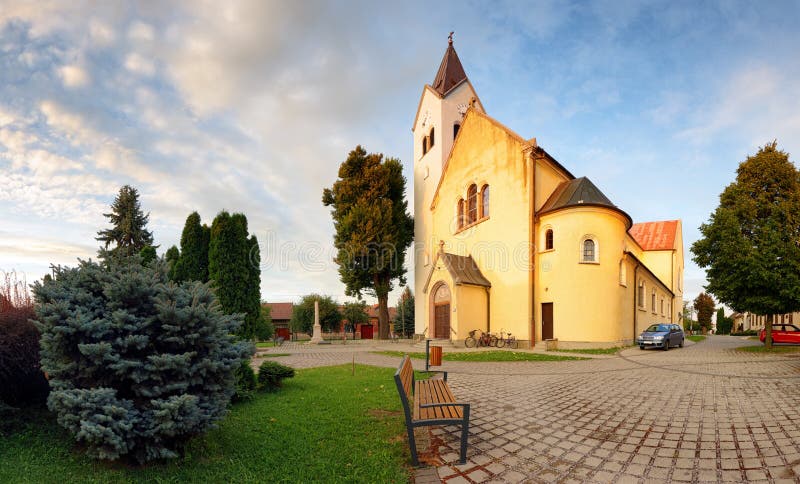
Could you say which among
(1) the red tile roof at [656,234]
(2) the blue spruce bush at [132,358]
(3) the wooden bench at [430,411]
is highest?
(1) the red tile roof at [656,234]

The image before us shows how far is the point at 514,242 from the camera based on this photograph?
21.5 meters

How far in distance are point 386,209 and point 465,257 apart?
29.0 ft

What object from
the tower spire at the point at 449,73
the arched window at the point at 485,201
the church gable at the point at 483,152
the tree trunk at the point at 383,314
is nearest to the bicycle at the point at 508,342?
the arched window at the point at 485,201

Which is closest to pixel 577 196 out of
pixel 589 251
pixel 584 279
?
pixel 589 251

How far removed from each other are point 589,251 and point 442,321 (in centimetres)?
877

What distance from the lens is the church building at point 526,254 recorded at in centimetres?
1947

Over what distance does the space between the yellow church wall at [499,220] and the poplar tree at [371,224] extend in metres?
6.27

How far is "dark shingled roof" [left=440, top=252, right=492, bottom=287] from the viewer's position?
845 inches

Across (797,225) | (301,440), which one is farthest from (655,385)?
(797,225)

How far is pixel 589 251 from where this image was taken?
1981 centimetres

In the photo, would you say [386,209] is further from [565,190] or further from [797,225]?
[797,225]

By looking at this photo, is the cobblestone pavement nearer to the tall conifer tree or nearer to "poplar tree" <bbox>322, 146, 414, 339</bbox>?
the tall conifer tree

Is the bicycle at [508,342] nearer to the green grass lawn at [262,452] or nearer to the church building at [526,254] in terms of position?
the church building at [526,254]

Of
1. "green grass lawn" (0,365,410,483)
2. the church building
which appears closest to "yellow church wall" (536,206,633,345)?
the church building
